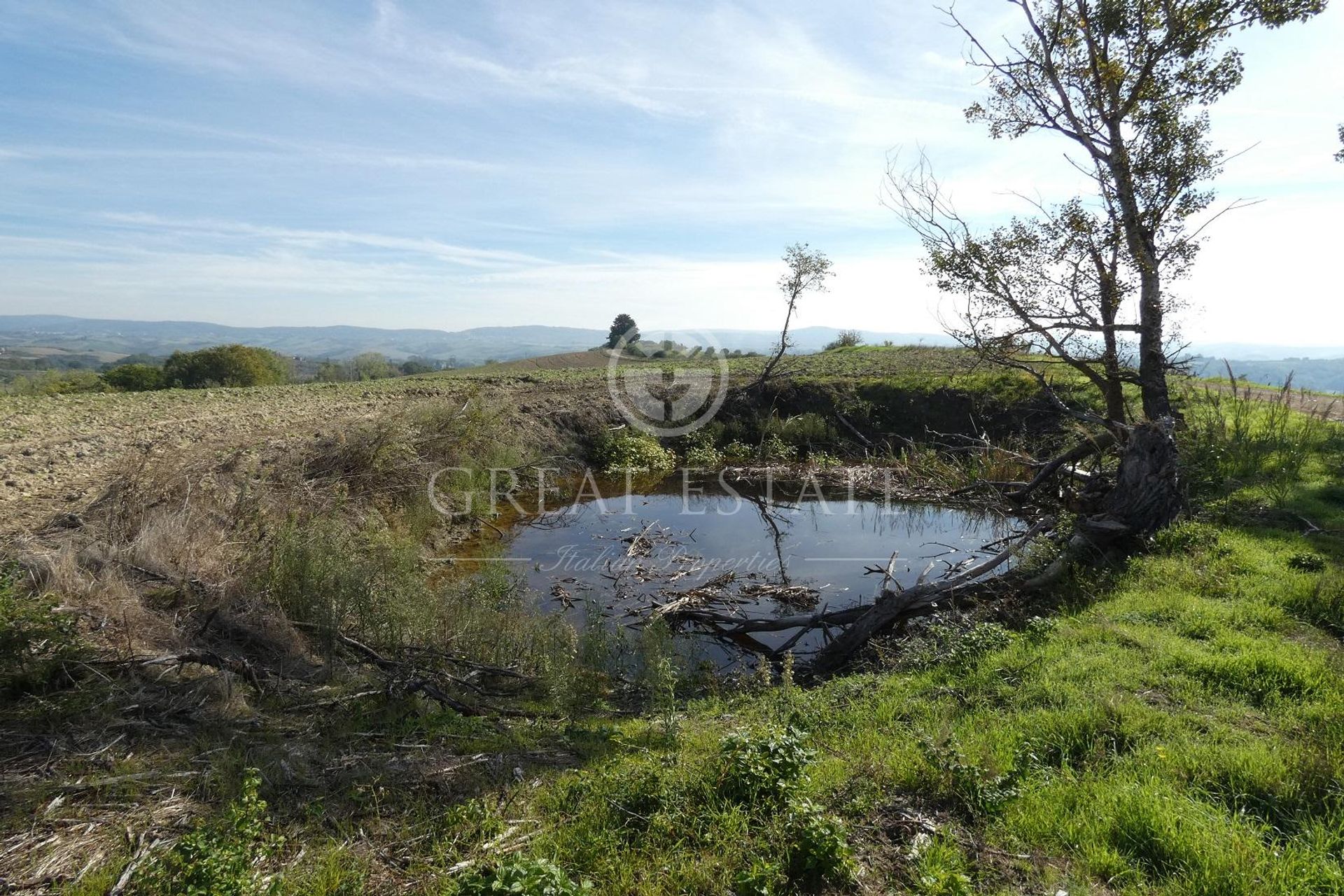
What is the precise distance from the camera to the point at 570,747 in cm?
471

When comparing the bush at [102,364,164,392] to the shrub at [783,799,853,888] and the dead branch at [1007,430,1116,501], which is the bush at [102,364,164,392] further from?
the shrub at [783,799,853,888]

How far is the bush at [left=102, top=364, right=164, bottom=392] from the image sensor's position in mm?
27328

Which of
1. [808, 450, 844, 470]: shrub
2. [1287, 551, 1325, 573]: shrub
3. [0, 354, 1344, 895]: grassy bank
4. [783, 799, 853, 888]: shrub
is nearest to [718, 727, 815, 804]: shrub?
A: [0, 354, 1344, 895]: grassy bank

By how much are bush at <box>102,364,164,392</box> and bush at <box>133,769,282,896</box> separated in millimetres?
30193

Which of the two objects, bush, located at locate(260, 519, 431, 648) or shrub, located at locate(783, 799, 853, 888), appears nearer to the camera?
shrub, located at locate(783, 799, 853, 888)

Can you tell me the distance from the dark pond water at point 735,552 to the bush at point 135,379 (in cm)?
2384

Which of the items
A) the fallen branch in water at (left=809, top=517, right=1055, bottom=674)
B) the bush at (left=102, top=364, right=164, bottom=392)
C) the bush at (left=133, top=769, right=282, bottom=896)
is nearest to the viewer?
the bush at (left=133, top=769, right=282, bottom=896)

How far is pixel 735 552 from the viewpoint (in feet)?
37.7

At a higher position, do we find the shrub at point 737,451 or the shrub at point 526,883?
the shrub at point 737,451

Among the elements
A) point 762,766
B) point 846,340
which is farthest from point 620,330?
point 762,766

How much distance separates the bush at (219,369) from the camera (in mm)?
29062

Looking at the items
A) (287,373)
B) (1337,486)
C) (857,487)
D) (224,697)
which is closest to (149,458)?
(224,697)

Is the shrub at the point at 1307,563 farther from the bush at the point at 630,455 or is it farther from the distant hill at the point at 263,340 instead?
the distant hill at the point at 263,340

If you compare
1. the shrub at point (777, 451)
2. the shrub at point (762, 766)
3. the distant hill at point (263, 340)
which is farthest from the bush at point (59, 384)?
the distant hill at point (263, 340)
